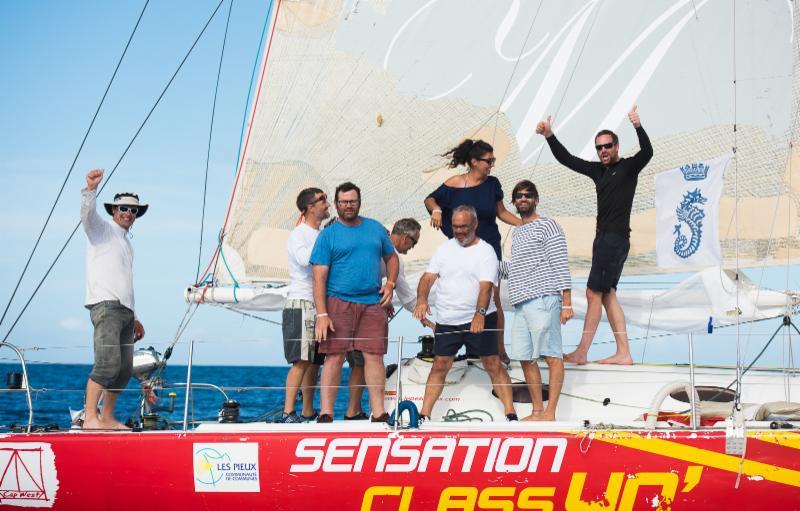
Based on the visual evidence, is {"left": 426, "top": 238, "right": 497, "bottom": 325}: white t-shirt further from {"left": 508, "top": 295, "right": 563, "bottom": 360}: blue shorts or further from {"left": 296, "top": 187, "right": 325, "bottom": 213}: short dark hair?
{"left": 296, "top": 187, "right": 325, "bottom": 213}: short dark hair

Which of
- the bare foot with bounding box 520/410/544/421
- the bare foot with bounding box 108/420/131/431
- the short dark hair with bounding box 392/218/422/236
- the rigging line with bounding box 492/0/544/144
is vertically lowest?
the bare foot with bounding box 108/420/131/431

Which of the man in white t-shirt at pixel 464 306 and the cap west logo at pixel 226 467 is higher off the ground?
the man in white t-shirt at pixel 464 306

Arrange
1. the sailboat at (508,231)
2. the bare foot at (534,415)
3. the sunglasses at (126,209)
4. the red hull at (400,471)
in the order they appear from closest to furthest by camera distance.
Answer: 1. the red hull at (400,471)
2. the sailboat at (508,231)
3. the bare foot at (534,415)
4. the sunglasses at (126,209)

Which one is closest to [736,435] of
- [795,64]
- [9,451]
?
[795,64]

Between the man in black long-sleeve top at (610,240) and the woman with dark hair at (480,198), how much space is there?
0.48 m

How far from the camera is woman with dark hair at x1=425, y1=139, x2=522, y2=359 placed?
615 centimetres

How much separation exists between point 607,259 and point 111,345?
2.71 m

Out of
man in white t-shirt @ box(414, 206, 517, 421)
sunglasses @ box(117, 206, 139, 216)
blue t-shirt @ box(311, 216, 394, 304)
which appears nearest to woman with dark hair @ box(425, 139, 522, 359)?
man in white t-shirt @ box(414, 206, 517, 421)

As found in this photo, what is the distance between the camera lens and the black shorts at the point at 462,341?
571cm

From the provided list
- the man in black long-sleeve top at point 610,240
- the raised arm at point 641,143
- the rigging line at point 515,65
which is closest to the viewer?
the raised arm at point 641,143

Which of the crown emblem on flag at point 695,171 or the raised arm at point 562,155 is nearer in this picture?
the raised arm at point 562,155

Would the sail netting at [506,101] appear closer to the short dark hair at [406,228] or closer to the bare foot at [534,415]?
the short dark hair at [406,228]

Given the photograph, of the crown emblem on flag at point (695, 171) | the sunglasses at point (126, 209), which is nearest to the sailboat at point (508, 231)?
the crown emblem on flag at point (695, 171)

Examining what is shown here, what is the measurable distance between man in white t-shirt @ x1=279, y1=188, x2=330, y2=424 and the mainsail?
1028 millimetres
